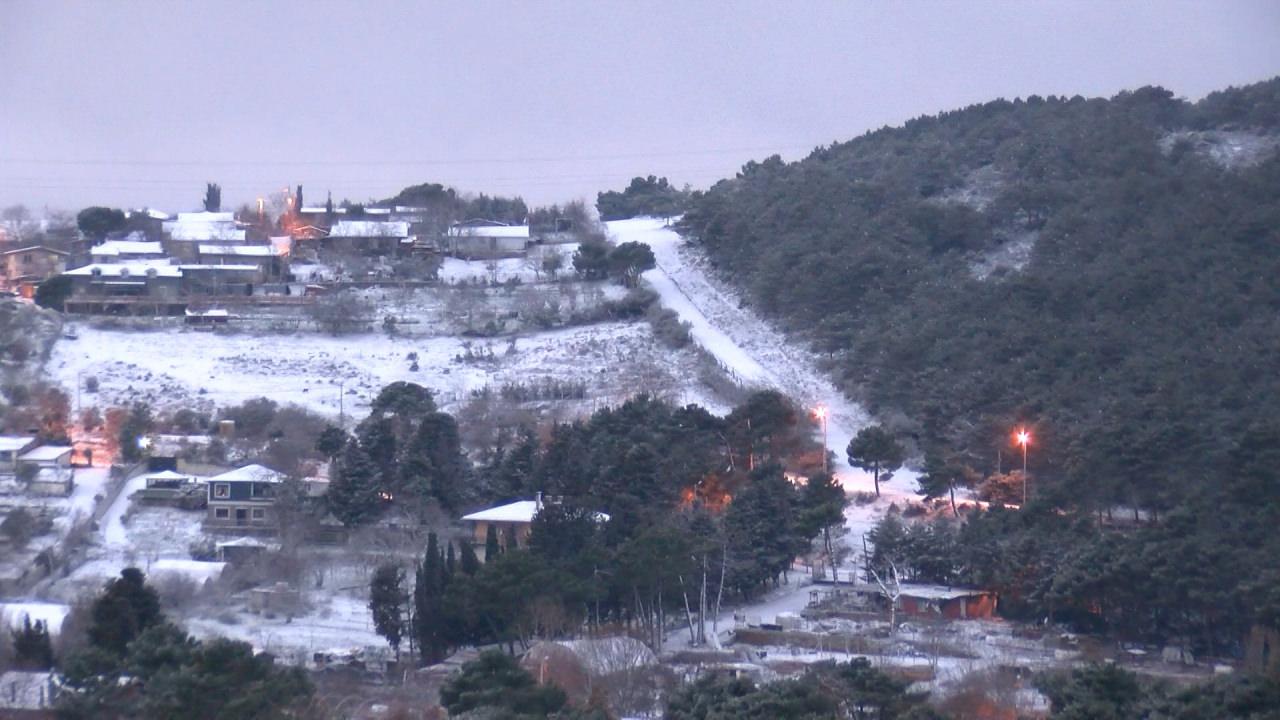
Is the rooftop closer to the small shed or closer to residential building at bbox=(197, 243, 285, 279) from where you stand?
residential building at bbox=(197, 243, 285, 279)

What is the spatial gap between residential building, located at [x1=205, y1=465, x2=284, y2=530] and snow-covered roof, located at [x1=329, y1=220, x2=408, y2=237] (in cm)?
1577

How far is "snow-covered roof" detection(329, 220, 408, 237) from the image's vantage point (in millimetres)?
34875

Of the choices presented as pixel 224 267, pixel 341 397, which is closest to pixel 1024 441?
pixel 341 397

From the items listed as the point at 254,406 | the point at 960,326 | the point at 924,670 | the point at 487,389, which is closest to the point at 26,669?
the point at 924,670

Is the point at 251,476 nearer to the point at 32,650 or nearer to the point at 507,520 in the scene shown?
the point at 507,520

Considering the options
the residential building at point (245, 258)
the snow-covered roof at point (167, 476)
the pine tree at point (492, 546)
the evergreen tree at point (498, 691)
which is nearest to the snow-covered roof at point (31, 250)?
the residential building at point (245, 258)

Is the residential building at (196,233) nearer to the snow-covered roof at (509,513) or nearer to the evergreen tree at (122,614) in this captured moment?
the snow-covered roof at (509,513)

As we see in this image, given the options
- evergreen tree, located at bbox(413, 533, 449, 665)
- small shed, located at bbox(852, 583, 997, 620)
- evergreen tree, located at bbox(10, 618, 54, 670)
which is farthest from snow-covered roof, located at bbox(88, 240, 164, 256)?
small shed, located at bbox(852, 583, 997, 620)

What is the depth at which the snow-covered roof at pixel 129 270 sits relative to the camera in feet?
102

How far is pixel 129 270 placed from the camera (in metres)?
31.6

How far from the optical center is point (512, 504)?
19.4m

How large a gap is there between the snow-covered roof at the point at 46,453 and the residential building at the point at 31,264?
11.1m

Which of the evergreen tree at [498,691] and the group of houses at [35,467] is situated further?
the group of houses at [35,467]

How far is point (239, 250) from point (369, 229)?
3423 mm
